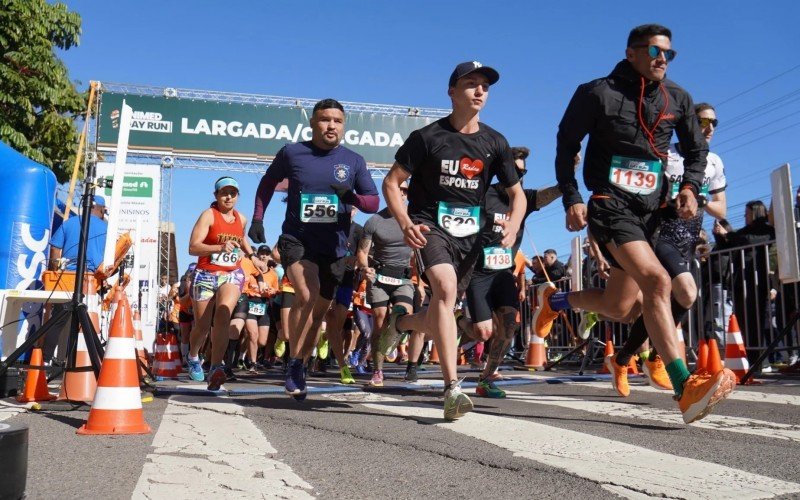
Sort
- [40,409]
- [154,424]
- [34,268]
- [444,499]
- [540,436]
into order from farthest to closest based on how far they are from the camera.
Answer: [34,268] → [40,409] → [154,424] → [540,436] → [444,499]

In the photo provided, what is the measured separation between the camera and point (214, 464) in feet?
9.38

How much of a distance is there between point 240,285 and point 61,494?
17.6ft

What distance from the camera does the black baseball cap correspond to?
483 cm

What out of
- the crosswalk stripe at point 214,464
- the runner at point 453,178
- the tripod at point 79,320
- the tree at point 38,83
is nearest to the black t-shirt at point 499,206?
the runner at point 453,178

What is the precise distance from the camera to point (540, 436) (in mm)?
3500

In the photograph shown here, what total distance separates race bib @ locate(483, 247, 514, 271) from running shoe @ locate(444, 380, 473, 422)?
219cm

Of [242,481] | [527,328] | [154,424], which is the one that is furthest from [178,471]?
[527,328]

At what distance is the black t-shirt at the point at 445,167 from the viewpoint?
4840mm

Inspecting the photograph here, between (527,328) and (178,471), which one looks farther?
(527,328)

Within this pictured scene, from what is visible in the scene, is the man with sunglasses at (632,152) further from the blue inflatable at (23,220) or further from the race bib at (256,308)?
the race bib at (256,308)

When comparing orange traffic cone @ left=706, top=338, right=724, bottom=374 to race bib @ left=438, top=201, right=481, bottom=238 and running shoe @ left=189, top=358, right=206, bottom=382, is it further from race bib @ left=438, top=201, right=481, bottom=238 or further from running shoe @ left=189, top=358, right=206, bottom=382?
running shoe @ left=189, top=358, right=206, bottom=382

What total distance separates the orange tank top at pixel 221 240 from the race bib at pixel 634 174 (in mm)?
4286

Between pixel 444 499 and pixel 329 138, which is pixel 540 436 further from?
pixel 329 138

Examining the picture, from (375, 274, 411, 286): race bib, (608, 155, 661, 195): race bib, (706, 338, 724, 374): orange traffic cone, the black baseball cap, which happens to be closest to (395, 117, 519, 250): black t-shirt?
the black baseball cap
